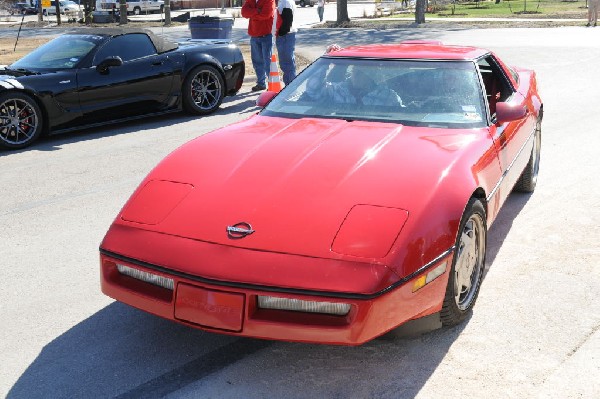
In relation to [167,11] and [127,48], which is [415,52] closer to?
[127,48]

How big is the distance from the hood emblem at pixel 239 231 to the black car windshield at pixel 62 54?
6.64 meters

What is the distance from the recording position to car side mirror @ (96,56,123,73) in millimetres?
9445

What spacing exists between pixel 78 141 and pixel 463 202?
6.44 meters

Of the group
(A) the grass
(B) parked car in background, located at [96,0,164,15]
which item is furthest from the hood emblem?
(B) parked car in background, located at [96,0,164,15]

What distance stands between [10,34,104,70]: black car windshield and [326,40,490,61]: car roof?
5.00 m

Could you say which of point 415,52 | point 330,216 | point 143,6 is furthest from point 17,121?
point 143,6

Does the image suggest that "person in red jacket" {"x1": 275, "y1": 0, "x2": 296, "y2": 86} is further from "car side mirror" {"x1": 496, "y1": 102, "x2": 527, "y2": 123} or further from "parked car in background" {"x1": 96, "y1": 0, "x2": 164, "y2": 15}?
"parked car in background" {"x1": 96, "y1": 0, "x2": 164, "y2": 15}

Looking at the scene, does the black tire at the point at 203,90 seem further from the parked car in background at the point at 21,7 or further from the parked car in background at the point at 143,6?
the parked car in background at the point at 21,7

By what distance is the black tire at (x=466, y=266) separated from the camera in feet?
12.2

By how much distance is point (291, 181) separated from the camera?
3807 mm

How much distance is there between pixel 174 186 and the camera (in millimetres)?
3949

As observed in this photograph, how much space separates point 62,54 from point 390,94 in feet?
19.8

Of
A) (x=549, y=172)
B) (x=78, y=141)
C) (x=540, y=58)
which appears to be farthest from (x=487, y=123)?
(x=540, y=58)

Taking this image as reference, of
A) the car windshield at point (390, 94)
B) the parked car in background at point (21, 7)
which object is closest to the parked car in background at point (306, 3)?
the parked car in background at point (21, 7)
